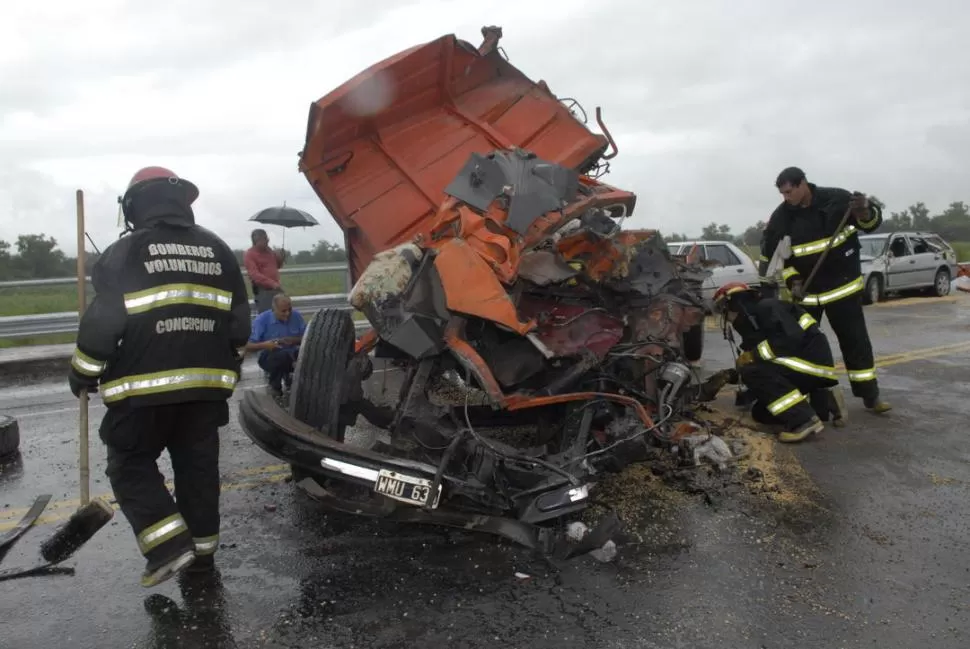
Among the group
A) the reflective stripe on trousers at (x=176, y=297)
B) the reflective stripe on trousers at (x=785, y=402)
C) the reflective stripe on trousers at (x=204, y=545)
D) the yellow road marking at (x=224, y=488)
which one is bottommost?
the yellow road marking at (x=224, y=488)

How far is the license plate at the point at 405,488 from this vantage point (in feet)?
10.2

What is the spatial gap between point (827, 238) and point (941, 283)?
13239mm

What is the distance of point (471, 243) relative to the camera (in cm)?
378

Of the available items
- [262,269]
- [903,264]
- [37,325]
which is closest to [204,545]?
[262,269]

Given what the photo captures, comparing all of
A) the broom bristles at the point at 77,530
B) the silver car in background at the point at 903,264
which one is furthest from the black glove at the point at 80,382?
Result: the silver car in background at the point at 903,264

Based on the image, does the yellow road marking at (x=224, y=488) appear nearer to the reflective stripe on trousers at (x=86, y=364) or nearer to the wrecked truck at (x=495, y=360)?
the wrecked truck at (x=495, y=360)

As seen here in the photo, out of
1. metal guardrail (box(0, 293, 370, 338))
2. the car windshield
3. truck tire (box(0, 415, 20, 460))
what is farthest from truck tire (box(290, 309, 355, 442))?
the car windshield

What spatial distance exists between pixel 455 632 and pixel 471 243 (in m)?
1.88

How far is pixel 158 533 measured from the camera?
120 inches

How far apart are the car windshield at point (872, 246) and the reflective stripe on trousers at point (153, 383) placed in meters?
15.4

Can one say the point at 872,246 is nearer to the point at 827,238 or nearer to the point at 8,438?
the point at 827,238

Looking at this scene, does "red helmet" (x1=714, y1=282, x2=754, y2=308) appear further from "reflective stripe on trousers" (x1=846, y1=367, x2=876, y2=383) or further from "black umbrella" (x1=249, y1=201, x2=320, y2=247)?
"black umbrella" (x1=249, y1=201, x2=320, y2=247)

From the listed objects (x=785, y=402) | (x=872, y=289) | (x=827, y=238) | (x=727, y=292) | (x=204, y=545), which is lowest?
(x=204, y=545)

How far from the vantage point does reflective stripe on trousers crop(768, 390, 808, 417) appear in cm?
493
